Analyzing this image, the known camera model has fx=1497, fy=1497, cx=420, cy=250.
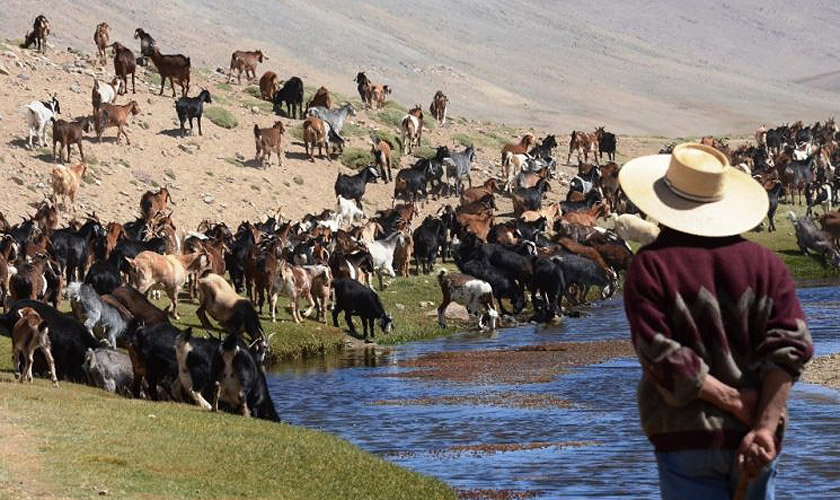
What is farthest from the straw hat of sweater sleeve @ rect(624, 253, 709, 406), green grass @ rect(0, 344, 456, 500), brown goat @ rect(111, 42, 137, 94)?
brown goat @ rect(111, 42, 137, 94)

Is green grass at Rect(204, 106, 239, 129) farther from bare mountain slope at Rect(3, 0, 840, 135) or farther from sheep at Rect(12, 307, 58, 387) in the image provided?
bare mountain slope at Rect(3, 0, 840, 135)

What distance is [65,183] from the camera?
40.1 m

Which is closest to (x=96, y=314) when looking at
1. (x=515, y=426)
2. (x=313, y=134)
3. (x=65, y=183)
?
(x=515, y=426)

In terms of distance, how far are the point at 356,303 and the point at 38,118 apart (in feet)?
62.1

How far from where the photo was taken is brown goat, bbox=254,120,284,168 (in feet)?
163

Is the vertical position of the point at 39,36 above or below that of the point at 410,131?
above

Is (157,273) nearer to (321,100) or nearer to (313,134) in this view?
(313,134)

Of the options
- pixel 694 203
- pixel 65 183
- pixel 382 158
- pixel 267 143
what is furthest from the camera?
pixel 382 158

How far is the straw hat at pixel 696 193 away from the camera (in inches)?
263

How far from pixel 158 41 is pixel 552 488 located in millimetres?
92527

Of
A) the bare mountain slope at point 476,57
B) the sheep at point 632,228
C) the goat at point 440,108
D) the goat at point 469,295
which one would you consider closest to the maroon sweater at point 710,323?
the goat at point 469,295

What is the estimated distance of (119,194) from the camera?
144ft

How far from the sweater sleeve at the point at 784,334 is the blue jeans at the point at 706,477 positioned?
43 cm

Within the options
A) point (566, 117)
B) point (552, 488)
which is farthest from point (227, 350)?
point (566, 117)
